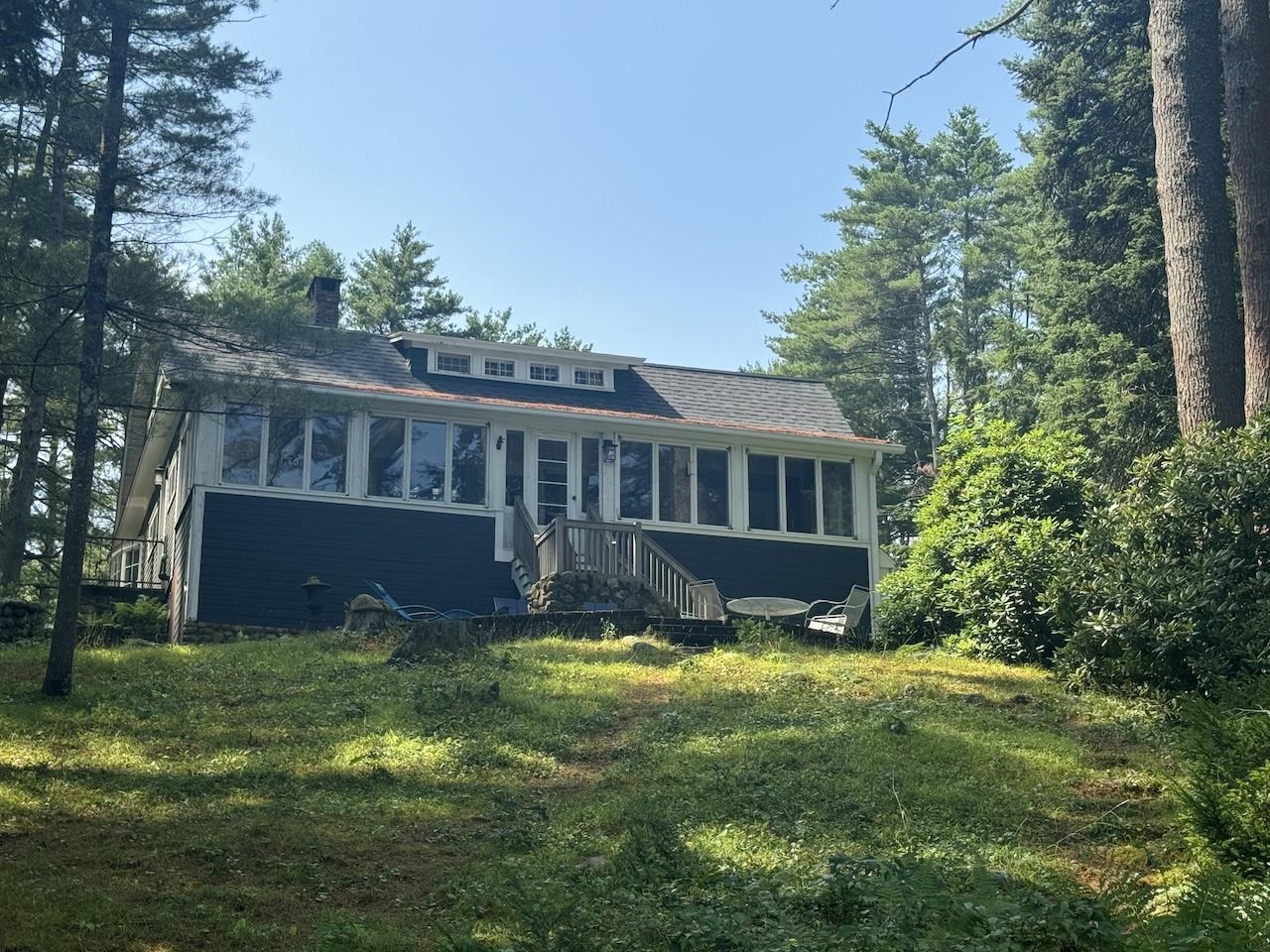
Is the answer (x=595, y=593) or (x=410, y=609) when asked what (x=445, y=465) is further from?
(x=595, y=593)

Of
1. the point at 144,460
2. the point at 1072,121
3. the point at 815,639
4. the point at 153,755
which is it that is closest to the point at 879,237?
the point at 1072,121

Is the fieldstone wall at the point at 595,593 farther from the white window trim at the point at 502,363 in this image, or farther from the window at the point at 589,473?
the white window trim at the point at 502,363

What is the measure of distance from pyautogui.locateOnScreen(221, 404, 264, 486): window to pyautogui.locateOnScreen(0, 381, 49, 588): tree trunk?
198 inches

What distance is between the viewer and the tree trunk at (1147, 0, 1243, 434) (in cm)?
1412

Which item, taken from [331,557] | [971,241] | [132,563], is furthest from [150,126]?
[971,241]

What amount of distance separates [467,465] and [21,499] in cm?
805

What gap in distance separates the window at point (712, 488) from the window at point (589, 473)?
174 centimetres

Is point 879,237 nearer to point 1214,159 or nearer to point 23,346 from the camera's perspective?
point 1214,159

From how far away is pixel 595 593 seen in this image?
60.9 feet

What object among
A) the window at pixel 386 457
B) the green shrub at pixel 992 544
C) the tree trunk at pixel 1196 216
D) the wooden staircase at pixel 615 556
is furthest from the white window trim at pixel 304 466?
the tree trunk at pixel 1196 216

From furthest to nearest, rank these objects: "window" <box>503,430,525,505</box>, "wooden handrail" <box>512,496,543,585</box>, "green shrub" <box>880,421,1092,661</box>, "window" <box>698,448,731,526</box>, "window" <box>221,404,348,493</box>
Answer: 1. "window" <box>698,448,731,526</box>
2. "window" <box>503,430,525,505</box>
3. "wooden handrail" <box>512,496,543,585</box>
4. "window" <box>221,404,348,493</box>
5. "green shrub" <box>880,421,1092,661</box>

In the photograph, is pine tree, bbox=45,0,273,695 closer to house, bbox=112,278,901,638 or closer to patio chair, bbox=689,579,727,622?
house, bbox=112,278,901,638

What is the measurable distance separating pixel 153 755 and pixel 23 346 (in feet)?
23.3

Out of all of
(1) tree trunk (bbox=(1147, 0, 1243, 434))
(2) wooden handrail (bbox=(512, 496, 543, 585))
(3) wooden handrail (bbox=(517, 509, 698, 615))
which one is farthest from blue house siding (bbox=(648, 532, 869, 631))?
(1) tree trunk (bbox=(1147, 0, 1243, 434))
